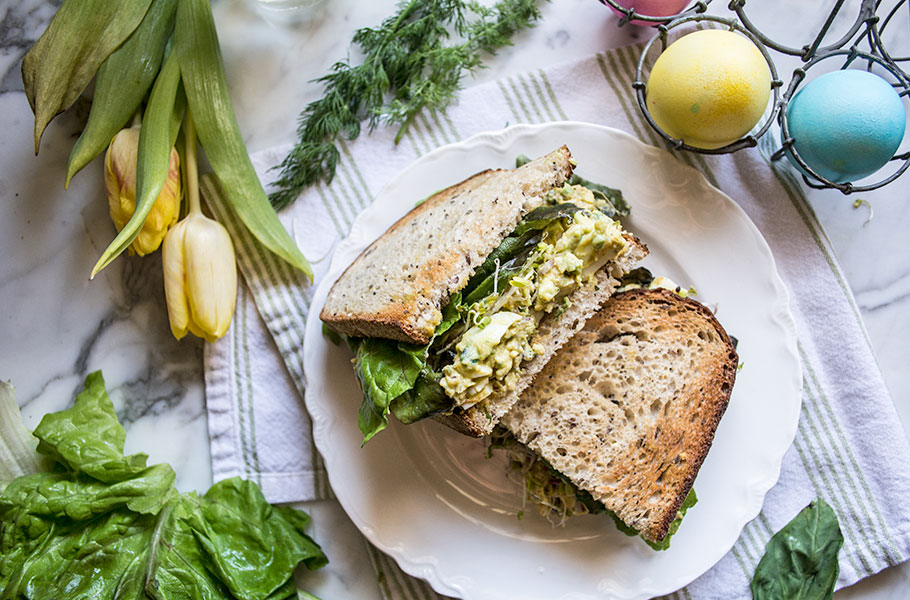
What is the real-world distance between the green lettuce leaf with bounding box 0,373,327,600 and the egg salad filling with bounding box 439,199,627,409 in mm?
999

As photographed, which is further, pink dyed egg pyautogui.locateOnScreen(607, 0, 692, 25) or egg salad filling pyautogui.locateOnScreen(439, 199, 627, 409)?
pink dyed egg pyautogui.locateOnScreen(607, 0, 692, 25)

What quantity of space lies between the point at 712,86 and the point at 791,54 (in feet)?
1.61

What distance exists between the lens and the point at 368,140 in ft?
9.53

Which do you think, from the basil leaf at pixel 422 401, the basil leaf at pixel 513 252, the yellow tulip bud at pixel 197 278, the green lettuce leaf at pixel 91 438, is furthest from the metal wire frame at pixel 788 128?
the green lettuce leaf at pixel 91 438

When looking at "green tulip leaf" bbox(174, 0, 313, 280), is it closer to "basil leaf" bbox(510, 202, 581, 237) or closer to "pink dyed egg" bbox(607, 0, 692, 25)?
"basil leaf" bbox(510, 202, 581, 237)

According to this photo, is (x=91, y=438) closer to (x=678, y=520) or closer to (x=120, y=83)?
(x=120, y=83)

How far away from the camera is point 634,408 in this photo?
258cm

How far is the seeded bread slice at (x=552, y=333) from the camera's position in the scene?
8.00 ft

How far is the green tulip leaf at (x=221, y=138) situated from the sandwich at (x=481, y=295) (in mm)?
423

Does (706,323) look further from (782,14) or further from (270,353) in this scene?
(270,353)

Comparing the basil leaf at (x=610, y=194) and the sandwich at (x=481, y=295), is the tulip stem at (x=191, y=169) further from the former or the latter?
the basil leaf at (x=610, y=194)

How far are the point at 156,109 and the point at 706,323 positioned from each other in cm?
223

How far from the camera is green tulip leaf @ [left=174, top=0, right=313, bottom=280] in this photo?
9.11 ft

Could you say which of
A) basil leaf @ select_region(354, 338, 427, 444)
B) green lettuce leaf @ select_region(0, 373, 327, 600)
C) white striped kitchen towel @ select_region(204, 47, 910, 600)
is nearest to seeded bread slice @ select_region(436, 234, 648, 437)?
basil leaf @ select_region(354, 338, 427, 444)
